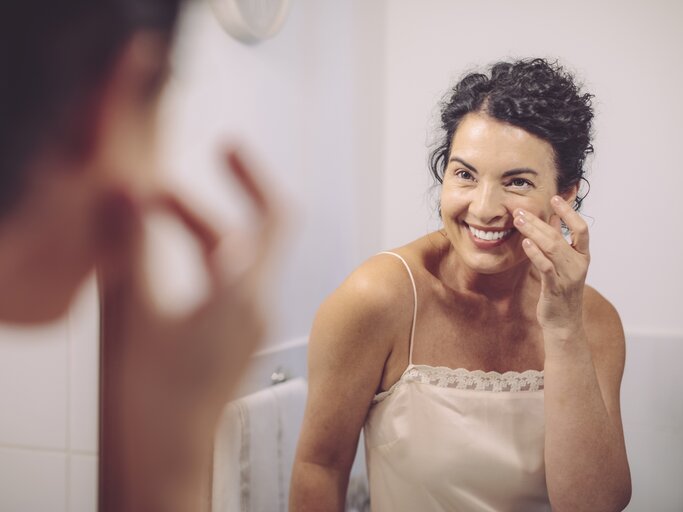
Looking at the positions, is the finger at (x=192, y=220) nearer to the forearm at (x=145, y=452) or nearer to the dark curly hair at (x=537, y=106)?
the forearm at (x=145, y=452)

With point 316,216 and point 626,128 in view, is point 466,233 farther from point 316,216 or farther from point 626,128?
point 626,128

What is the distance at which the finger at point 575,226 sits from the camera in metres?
0.69

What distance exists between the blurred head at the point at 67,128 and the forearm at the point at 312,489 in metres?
0.43

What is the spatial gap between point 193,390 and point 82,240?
15 centimetres

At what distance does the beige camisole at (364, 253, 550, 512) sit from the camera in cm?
77

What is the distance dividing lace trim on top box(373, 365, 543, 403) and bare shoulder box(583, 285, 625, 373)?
3.6 inches

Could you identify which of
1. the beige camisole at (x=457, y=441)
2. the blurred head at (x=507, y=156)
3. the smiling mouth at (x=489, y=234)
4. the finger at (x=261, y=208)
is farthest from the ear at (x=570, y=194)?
the finger at (x=261, y=208)

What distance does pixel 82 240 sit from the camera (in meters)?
0.39

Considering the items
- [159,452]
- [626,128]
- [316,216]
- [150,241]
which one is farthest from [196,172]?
[626,128]

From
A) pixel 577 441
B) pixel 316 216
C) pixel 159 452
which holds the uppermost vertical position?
pixel 316 216

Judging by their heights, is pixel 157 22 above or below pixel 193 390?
above

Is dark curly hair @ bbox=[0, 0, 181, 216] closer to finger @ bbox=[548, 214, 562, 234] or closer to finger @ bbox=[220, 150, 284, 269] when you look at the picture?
finger @ bbox=[220, 150, 284, 269]

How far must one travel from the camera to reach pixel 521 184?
2.41 feet

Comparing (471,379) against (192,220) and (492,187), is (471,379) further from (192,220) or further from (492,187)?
(192,220)
